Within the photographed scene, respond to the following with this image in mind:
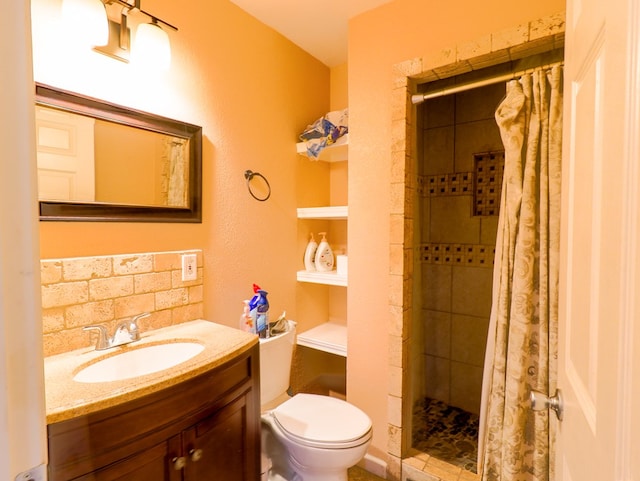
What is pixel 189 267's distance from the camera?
1.51 meters

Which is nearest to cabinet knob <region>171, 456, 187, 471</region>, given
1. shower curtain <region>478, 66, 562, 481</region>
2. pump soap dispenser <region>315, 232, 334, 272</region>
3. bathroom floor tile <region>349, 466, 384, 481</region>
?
bathroom floor tile <region>349, 466, 384, 481</region>

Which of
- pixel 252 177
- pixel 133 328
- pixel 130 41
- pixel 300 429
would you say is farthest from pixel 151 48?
pixel 300 429

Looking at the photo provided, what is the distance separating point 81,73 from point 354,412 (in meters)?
1.83

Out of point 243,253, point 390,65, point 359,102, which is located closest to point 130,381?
point 243,253

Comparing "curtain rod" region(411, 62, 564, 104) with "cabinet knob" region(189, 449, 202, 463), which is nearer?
"cabinet knob" region(189, 449, 202, 463)

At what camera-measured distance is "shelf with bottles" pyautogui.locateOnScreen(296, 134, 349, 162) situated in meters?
2.00

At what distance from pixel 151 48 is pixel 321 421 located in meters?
1.78

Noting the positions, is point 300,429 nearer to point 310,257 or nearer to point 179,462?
point 179,462

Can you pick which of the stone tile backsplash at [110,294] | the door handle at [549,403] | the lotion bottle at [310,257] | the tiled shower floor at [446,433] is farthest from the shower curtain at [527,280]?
the stone tile backsplash at [110,294]

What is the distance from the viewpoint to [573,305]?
70 cm

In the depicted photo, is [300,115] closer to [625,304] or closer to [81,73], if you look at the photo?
[81,73]

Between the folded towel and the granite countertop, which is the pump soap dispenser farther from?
the granite countertop

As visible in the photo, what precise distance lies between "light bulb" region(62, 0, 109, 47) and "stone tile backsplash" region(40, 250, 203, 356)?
79cm

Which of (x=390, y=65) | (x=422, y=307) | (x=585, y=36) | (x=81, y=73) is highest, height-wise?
(x=390, y=65)
